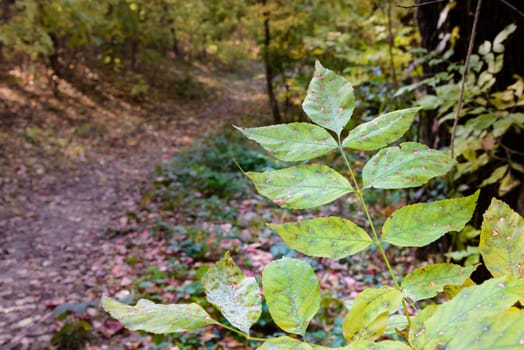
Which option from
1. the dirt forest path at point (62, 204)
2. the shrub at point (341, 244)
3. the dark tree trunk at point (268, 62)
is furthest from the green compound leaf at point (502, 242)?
the dark tree trunk at point (268, 62)

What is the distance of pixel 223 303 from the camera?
0.49m

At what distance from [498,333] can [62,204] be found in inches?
260

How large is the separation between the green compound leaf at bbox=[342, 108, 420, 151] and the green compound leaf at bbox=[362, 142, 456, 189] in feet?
0.08

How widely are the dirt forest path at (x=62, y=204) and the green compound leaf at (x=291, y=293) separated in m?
3.39

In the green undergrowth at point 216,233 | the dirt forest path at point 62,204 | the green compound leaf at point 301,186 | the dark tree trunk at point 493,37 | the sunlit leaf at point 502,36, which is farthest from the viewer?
the dirt forest path at point 62,204

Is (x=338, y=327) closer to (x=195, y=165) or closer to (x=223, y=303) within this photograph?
(x=223, y=303)

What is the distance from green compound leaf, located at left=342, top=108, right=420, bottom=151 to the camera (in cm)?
54

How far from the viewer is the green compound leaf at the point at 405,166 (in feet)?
1.72

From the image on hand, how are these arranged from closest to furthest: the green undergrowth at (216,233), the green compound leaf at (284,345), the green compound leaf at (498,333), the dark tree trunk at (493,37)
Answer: the green compound leaf at (498,333) < the green compound leaf at (284,345) < the dark tree trunk at (493,37) < the green undergrowth at (216,233)

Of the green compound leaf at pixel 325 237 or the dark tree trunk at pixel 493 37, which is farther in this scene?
the dark tree trunk at pixel 493 37

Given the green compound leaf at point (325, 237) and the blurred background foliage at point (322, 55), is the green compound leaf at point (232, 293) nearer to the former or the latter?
the green compound leaf at point (325, 237)

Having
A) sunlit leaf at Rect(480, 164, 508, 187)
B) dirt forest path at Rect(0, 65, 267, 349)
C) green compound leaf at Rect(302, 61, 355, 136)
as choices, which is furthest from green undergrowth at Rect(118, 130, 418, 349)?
green compound leaf at Rect(302, 61, 355, 136)

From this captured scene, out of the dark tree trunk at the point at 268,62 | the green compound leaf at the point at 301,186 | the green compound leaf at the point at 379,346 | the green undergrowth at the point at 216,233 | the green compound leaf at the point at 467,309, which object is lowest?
the green undergrowth at the point at 216,233

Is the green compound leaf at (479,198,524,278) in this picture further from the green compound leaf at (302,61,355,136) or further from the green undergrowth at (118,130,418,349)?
the green undergrowth at (118,130,418,349)
